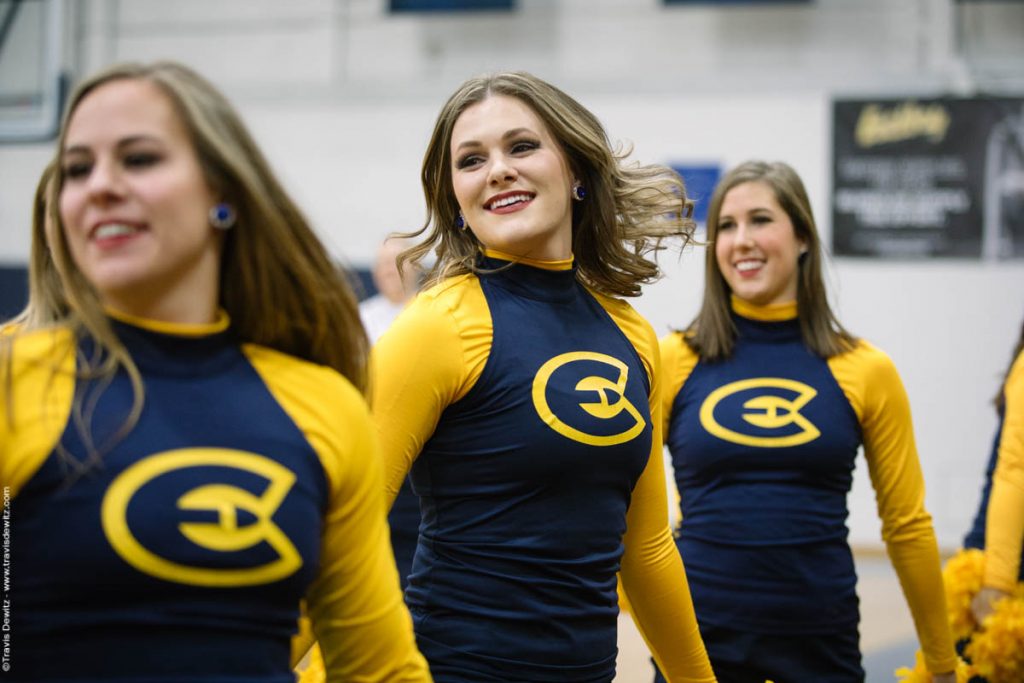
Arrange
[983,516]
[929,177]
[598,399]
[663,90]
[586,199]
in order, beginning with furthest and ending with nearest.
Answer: [663,90] → [929,177] → [983,516] → [586,199] → [598,399]

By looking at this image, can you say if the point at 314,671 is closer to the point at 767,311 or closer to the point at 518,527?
the point at 518,527

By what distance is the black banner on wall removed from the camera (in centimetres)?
766

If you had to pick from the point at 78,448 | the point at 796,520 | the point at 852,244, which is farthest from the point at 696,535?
the point at 852,244

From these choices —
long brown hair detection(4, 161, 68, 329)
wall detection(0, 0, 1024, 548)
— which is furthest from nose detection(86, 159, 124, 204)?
wall detection(0, 0, 1024, 548)

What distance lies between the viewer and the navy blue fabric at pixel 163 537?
112 cm

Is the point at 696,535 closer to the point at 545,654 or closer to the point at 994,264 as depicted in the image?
the point at 545,654

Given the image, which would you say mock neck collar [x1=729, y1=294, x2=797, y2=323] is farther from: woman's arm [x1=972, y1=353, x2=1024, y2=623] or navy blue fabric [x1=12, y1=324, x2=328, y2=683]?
navy blue fabric [x1=12, y1=324, x2=328, y2=683]

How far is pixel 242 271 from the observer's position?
132 cm

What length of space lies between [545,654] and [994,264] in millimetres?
6897

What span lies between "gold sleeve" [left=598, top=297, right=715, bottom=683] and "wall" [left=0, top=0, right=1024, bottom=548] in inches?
229

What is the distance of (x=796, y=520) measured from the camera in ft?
8.32

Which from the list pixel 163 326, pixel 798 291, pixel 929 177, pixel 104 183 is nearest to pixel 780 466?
pixel 798 291

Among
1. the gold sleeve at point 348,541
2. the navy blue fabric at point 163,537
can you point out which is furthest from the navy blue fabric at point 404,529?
the navy blue fabric at point 163,537

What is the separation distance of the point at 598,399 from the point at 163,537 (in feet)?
2.69
